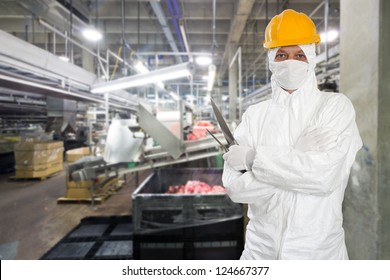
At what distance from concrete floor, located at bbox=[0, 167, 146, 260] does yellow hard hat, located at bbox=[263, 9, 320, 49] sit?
241cm

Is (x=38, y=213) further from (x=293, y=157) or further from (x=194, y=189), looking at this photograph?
(x=293, y=157)

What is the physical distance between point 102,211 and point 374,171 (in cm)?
291

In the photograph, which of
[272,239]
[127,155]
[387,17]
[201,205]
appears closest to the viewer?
[272,239]

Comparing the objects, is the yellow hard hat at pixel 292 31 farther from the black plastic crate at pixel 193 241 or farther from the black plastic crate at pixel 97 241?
the black plastic crate at pixel 97 241

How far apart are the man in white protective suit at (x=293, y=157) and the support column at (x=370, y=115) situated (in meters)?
0.38

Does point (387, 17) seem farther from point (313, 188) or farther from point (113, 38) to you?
point (113, 38)

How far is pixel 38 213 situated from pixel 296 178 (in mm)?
3349

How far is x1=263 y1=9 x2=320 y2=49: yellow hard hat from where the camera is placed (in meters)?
0.80

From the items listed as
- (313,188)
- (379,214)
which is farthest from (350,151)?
(379,214)

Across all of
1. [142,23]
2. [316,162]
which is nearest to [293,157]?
[316,162]

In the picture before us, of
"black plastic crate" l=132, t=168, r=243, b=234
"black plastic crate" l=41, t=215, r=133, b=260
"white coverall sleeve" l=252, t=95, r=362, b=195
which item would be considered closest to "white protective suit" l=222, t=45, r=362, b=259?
"white coverall sleeve" l=252, t=95, r=362, b=195

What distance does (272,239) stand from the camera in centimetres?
83

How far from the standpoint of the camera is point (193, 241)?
5.48ft

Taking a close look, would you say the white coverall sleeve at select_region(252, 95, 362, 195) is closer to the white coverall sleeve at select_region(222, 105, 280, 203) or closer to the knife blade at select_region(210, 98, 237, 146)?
the white coverall sleeve at select_region(222, 105, 280, 203)
